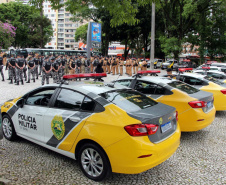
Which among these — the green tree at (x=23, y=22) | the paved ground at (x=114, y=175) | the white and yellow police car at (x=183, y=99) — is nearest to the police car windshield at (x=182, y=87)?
the white and yellow police car at (x=183, y=99)

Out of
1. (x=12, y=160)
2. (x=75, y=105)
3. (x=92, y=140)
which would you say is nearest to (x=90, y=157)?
(x=92, y=140)

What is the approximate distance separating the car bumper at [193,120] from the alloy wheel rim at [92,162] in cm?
258

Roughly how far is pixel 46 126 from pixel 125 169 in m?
1.64

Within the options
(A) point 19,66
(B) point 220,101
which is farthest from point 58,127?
(A) point 19,66

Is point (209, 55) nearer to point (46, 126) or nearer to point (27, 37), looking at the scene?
point (46, 126)

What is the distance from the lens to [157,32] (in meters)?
36.6

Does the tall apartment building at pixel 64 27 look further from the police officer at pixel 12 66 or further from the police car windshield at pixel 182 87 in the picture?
the police car windshield at pixel 182 87

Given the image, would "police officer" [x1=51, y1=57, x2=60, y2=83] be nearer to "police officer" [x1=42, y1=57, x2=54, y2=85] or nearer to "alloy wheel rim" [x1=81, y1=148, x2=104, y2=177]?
"police officer" [x1=42, y1=57, x2=54, y2=85]

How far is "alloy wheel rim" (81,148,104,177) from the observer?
11.2 ft

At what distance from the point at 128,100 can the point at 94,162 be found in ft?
3.65

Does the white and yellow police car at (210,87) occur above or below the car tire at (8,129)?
above

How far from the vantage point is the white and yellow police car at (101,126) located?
124 inches

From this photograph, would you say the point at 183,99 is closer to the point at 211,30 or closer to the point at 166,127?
the point at 166,127

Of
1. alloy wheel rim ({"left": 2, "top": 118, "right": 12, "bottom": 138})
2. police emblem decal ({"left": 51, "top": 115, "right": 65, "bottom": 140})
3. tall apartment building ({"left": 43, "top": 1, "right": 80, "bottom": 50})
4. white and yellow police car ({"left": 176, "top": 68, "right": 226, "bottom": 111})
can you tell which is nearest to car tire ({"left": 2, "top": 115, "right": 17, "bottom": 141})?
alloy wheel rim ({"left": 2, "top": 118, "right": 12, "bottom": 138})
